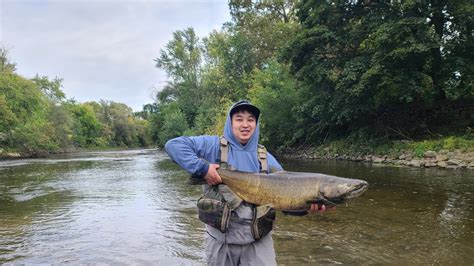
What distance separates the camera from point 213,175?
3.31 m

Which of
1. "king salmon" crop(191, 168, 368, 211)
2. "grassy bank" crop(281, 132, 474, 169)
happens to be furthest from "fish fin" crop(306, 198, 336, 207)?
"grassy bank" crop(281, 132, 474, 169)

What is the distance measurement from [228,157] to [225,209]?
1.55 feet

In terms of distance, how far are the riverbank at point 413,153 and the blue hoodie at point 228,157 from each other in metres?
17.4

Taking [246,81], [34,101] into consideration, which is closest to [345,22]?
[246,81]

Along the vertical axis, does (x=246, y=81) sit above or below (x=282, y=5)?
below

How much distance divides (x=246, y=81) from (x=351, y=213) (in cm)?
3299

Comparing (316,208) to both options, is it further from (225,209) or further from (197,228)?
(197,228)

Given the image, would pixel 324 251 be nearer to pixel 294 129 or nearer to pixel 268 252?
pixel 268 252

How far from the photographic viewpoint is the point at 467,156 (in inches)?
728

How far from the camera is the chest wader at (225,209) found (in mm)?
3254

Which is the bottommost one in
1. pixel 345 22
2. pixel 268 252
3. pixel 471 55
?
pixel 268 252

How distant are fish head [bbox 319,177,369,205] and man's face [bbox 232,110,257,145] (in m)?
0.79

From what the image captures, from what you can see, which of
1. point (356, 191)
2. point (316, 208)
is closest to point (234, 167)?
point (316, 208)

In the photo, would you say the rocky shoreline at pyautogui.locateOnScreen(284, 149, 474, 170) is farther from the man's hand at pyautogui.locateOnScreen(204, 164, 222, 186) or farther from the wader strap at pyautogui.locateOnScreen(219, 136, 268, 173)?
the man's hand at pyautogui.locateOnScreen(204, 164, 222, 186)
